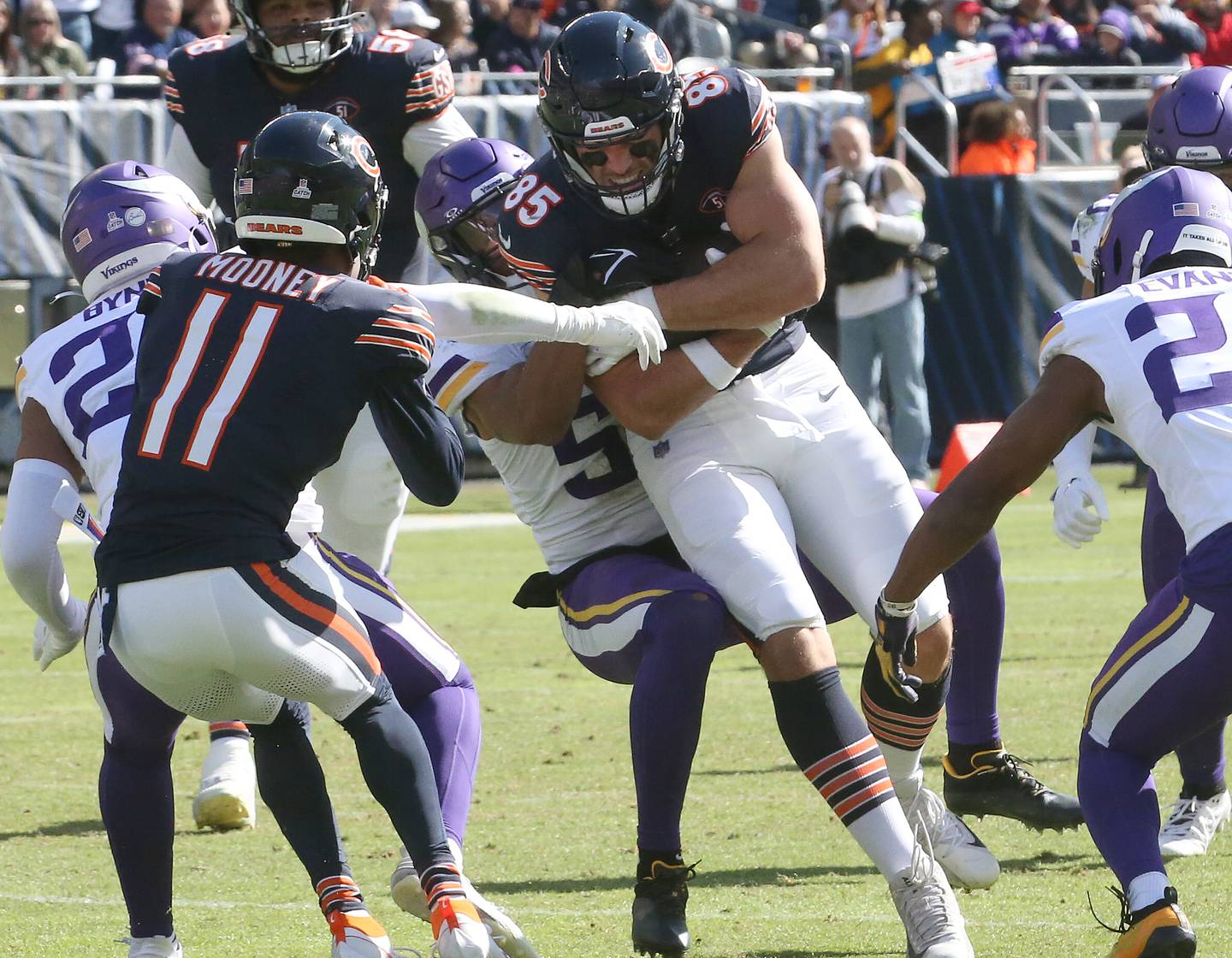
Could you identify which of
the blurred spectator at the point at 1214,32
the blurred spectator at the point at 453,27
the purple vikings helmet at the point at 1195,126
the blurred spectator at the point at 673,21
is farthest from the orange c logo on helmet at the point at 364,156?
the blurred spectator at the point at 1214,32

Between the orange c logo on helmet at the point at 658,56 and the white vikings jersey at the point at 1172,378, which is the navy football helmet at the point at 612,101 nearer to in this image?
the orange c logo on helmet at the point at 658,56

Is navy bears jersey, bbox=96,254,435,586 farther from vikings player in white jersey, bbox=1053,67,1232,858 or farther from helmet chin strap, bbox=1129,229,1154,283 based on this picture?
vikings player in white jersey, bbox=1053,67,1232,858

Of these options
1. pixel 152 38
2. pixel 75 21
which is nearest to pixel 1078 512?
pixel 152 38

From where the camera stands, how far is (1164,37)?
15.5 metres

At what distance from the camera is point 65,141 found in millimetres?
12000

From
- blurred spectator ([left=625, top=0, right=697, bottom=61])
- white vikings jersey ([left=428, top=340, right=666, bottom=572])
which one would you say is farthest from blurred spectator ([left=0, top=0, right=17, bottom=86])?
white vikings jersey ([left=428, top=340, right=666, bottom=572])

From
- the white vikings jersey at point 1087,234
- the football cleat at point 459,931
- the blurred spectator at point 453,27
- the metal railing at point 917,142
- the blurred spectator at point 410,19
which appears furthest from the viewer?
the metal railing at point 917,142

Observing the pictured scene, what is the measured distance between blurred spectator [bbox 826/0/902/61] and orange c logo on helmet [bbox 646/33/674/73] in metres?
10.3

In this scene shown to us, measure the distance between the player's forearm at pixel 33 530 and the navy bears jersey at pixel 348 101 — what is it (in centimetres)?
140

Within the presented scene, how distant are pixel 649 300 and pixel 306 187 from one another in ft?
2.55

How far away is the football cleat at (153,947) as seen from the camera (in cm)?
349

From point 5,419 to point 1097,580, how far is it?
7.19 m

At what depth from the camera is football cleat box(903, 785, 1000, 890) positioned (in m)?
4.07

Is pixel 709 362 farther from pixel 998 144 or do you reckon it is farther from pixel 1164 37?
pixel 1164 37
